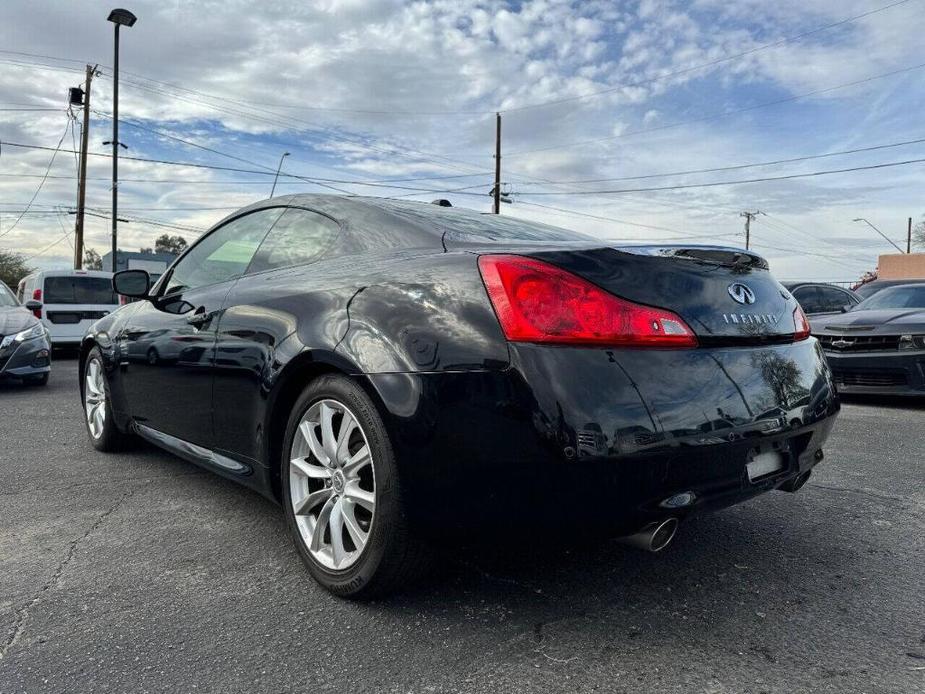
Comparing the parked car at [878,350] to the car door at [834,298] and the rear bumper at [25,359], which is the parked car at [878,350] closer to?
the car door at [834,298]

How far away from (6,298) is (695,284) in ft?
29.8

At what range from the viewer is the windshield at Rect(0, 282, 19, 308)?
868 cm

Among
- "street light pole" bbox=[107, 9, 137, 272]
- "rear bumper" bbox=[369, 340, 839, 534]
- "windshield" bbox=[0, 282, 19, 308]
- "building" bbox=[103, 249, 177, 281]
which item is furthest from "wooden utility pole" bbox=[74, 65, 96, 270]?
"rear bumper" bbox=[369, 340, 839, 534]

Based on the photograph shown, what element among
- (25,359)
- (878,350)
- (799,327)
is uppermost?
(799,327)

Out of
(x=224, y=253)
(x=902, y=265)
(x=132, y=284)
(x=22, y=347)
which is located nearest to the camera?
(x=224, y=253)

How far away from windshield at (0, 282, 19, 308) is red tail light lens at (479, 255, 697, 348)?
8.38 metres

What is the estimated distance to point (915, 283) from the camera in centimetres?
855

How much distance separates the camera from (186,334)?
3.42 meters

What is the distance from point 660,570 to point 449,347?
1253 mm

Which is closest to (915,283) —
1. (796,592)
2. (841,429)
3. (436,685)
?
(841,429)

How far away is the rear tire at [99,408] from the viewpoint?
4.48 meters

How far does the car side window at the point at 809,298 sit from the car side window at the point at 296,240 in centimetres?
897

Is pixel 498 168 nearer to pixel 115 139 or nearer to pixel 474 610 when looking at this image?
pixel 115 139

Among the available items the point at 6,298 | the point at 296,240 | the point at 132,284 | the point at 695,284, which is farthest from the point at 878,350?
the point at 6,298
